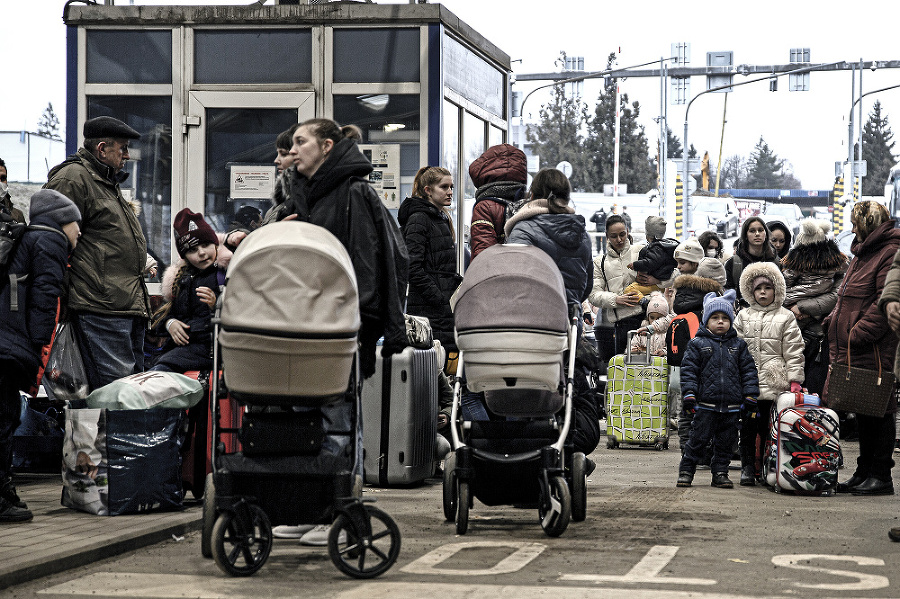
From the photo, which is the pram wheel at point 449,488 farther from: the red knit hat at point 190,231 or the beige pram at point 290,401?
the red knit hat at point 190,231

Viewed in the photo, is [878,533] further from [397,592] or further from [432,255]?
[432,255]

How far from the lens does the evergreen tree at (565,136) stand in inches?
3772

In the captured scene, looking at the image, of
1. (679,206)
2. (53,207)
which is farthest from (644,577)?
(679,206)

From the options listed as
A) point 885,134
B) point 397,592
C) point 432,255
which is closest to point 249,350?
point 397,592

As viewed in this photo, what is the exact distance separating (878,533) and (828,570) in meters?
1.36

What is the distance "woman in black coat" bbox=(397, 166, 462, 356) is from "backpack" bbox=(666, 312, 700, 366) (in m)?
3.38

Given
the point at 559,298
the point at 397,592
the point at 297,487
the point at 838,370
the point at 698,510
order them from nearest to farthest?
the point at 397,592
the point at 297,487
the point at 559,298
the point at 698,510
the point at 838,370

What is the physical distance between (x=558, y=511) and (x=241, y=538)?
5.80ft

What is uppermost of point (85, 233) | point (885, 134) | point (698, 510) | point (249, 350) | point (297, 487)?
Answer: point (885, 134)

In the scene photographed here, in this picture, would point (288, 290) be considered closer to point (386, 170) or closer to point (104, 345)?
point (104, 345)

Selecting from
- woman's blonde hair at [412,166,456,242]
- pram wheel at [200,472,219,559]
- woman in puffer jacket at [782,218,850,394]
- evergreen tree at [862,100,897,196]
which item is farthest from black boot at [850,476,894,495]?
evergreen tree at [862,100,897,196]

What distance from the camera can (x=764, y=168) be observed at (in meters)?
139

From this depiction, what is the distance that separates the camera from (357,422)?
5906mm

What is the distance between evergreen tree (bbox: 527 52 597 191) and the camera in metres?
95.8
